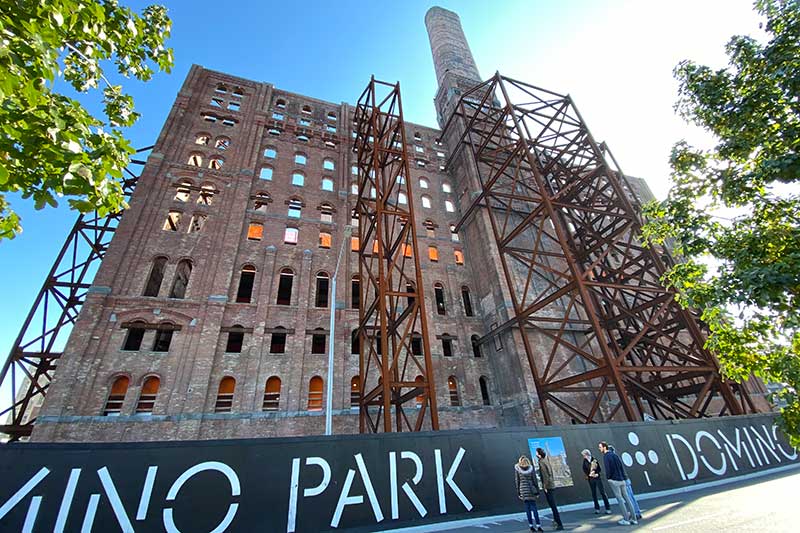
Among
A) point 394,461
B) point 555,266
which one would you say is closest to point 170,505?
point 394,461

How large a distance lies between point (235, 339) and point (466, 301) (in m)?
14.0

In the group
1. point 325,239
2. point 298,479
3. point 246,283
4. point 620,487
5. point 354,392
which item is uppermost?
point 325,239

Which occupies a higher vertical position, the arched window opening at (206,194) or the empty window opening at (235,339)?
the arched window opening at (206,194)

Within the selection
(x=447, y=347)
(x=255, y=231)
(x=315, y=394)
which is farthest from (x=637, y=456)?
(x=255, y=231)

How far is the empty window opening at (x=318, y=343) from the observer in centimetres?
1750

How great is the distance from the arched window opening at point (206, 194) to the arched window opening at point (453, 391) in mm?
17778

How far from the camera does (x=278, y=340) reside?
17234 mm

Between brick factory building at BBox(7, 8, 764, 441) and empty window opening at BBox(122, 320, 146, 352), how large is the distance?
2.0 inches

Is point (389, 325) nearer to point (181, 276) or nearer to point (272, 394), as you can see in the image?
point (272, 394)

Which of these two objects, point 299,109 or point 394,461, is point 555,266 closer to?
point 394,461

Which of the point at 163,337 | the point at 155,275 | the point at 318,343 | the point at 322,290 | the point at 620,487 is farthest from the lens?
the point at 322,290

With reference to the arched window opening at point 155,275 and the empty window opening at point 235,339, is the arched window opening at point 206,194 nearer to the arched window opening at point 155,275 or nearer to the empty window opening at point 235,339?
the arched window opening at point 155,275

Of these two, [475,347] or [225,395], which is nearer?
[225,395]

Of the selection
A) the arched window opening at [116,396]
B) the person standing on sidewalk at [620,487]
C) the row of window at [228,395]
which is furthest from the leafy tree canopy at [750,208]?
the arched window opening at [116,396]
